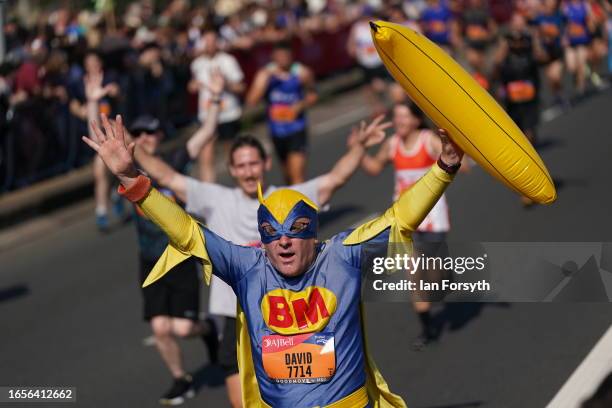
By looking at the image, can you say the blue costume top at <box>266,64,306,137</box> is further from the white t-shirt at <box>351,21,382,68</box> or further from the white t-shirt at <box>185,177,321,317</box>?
the white t-shirt at <box>351,21,382,68</box>

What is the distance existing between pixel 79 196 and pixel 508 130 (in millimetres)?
11655

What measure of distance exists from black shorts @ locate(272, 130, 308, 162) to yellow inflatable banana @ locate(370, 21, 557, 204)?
8.36m

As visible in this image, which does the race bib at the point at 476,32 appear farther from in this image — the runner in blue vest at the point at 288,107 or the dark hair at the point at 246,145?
the dark hair at the point at 246,145

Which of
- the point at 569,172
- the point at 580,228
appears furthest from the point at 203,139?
the point at 569,172

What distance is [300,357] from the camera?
19.4ft

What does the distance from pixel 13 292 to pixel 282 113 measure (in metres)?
3.80

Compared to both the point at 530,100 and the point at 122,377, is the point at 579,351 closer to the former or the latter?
the point at 122,377

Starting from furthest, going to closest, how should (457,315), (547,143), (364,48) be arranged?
1. (364,48)
2. (547,143)
3. (457,315)

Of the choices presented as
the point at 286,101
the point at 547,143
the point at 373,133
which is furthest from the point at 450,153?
the point at 547,143

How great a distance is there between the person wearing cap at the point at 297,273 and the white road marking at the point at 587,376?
2.52 m

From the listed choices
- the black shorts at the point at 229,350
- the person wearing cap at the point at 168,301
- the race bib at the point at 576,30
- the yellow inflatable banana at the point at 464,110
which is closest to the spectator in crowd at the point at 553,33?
the race bib at the point at 576,30

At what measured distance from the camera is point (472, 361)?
9.45m

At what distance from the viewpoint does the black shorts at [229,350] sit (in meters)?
7.91

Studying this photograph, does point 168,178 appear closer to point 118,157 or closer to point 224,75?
point 118,157
